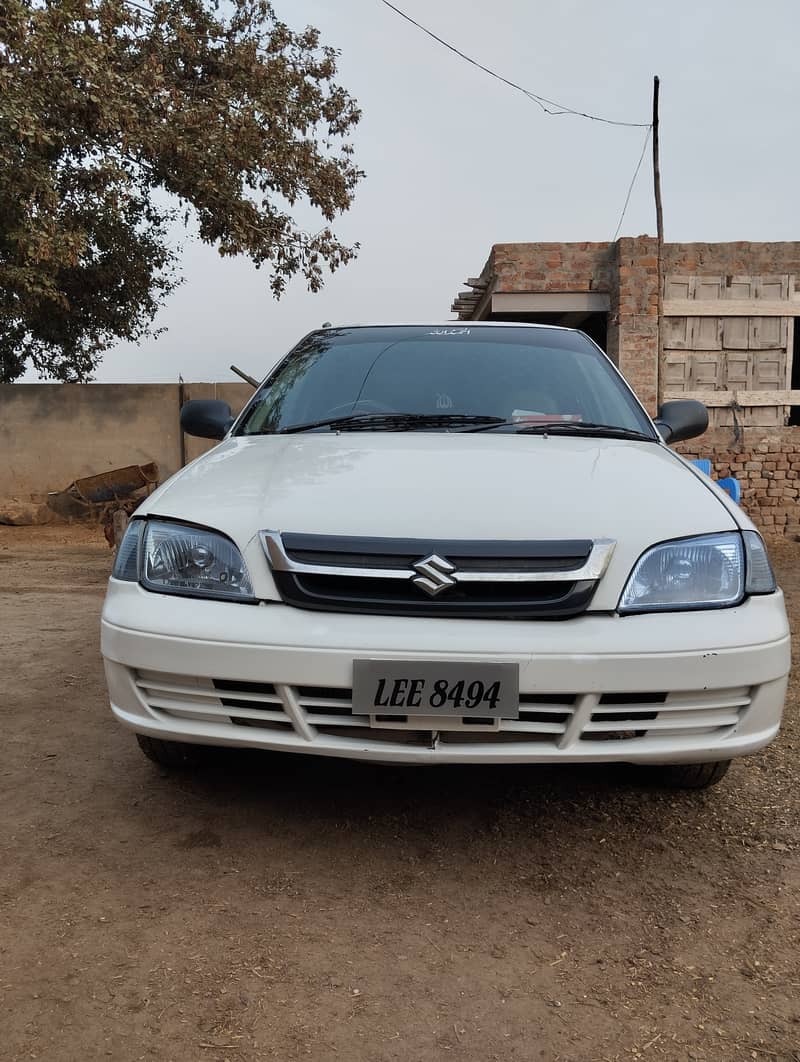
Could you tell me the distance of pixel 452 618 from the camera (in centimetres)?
202

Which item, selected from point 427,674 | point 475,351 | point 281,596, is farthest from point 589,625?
point 475,351

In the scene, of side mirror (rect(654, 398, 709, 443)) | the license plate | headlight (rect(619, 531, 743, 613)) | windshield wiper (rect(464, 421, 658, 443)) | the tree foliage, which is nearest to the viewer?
the license plate

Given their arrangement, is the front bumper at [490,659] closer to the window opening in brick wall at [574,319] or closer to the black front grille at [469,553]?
the black front grille at [469,553]

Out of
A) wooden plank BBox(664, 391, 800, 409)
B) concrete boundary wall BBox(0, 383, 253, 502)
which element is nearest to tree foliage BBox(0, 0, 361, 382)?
concrete boundary wall BBox(0, 383, 253, 502)

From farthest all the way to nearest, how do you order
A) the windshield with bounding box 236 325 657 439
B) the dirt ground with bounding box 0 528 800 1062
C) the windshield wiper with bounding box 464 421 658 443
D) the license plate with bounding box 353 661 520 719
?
the windshield with bounding box 236 325 657 439
the windshield wiper with bounding box 464 421 658 443
the license plate with bounding box 353 661 520 719
the dirt ground with bounding box 0 528 800 1062

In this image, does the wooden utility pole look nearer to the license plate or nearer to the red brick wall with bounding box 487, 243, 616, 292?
the red brick wall with bounding box 487, 243, 616, 292

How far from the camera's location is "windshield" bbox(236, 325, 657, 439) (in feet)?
10.2

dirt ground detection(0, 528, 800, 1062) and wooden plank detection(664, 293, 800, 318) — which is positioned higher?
wooden plank detection(664, 293, 800, 318)

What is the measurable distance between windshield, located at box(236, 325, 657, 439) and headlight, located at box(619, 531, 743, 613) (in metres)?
0.85

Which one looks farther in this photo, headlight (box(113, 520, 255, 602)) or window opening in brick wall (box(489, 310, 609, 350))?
window opening in brick wall (box(489, 310, 609, 350))

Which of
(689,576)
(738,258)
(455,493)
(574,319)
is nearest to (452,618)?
(455,493)

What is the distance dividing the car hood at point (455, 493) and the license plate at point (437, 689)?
300 millimetres

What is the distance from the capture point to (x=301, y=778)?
2.76 metres

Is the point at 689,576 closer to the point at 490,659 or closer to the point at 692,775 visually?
the point at 490,659
